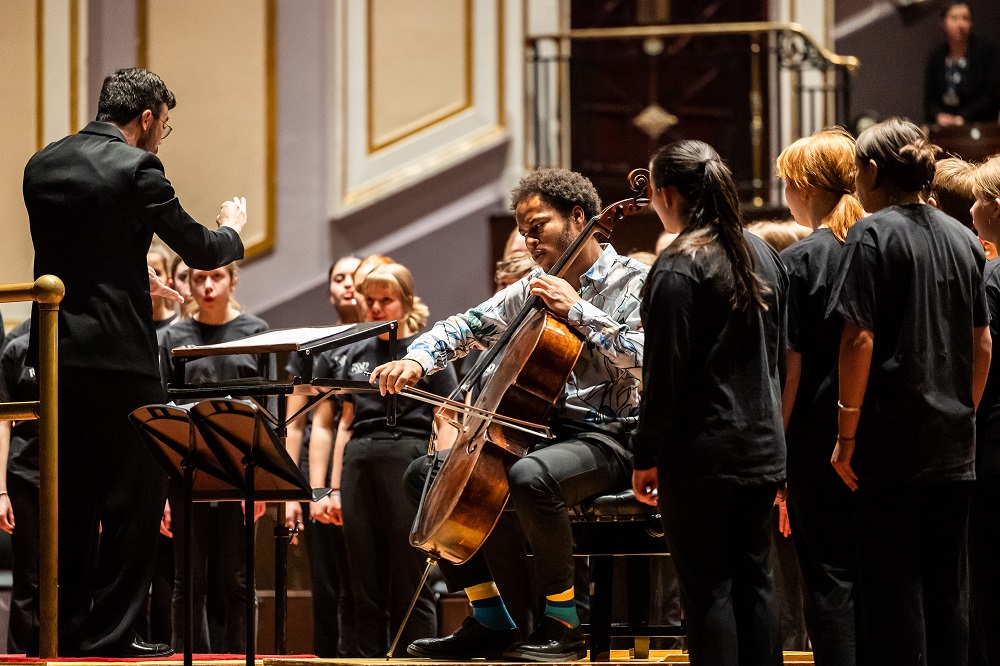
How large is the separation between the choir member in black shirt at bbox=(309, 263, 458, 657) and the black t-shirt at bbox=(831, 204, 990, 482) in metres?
2.05

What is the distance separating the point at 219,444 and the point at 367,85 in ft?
16.3

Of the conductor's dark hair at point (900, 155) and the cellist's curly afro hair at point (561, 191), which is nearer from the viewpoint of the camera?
the conductor's dark hair at point (900, 155)

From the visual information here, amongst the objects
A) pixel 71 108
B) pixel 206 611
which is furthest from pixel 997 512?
pixel 71 108

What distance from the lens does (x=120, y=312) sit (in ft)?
11.5

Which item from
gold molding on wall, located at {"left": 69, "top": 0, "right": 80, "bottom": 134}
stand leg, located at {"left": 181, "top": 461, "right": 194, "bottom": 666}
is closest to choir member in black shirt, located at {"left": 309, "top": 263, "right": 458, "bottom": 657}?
stand leg, located at {"left": 181, "top": 461, "right": 194, "bottom": 666}

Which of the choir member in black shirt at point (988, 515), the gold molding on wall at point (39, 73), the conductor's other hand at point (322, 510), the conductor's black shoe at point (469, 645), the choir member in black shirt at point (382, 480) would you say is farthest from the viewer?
the gold molding on wall at point (39, 73)

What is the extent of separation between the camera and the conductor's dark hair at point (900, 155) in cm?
314

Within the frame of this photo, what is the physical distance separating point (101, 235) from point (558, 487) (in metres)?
1.43

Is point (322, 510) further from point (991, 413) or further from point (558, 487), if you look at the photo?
point (991, 413)

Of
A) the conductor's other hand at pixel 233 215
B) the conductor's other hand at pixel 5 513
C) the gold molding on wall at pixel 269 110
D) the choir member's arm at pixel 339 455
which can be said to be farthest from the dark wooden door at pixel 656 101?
the conductor's other hand at pixel 233 215

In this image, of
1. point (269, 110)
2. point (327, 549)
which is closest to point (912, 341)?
point (327, 549)

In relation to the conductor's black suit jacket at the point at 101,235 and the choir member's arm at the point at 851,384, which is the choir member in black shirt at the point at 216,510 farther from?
the choir member's arm at the point at 851,384

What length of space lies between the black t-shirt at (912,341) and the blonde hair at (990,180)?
1.54 ft

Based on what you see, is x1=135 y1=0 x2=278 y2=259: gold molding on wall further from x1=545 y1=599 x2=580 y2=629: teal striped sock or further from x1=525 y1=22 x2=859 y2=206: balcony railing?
x1=545 y1=599 x2=580 y2=629: teal striped sock
